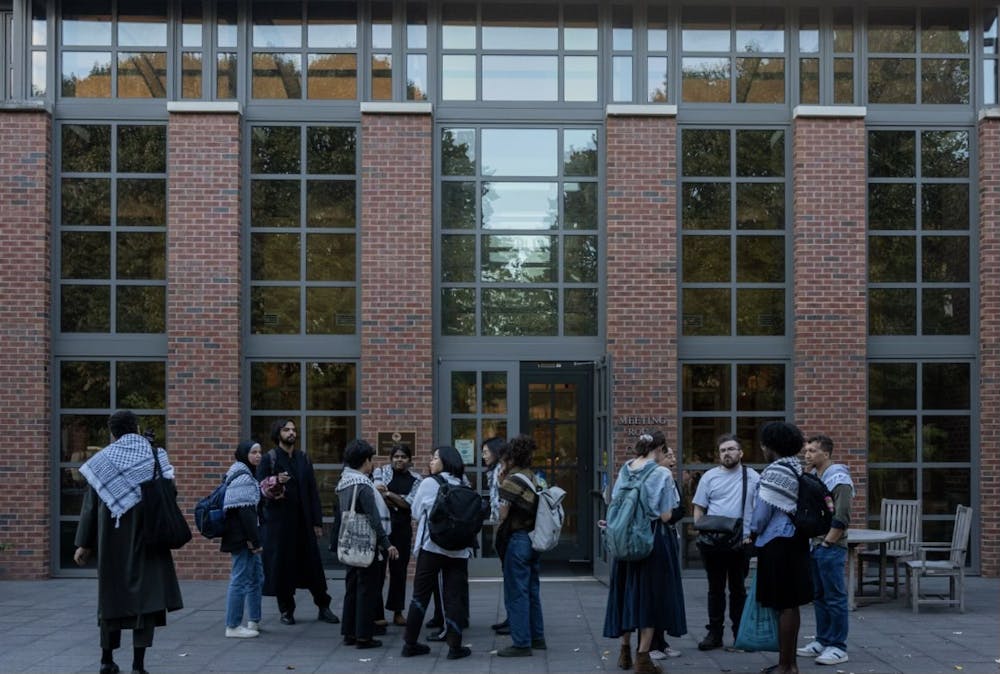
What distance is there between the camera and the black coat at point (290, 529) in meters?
10.7

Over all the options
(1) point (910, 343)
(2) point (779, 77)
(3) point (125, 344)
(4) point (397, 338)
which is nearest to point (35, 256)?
(3) point (125, 344)

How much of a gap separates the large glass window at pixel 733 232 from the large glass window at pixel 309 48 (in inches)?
158

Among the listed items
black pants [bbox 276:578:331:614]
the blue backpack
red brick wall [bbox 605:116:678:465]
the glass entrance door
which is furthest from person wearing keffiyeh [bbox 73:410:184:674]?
red brick wall [bbox 605:116:678:465]

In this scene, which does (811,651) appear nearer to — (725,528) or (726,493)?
(725,528)

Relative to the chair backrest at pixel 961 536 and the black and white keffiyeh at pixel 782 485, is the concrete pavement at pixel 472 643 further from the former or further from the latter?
the black and white keffiyeh at pixel 782 485

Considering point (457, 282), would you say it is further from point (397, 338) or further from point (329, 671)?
point (329, 671)

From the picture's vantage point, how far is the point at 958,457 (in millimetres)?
13953

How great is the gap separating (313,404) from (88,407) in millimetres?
2579

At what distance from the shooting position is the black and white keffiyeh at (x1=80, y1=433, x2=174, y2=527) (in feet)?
28.0

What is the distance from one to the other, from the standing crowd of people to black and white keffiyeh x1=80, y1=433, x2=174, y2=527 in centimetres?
1

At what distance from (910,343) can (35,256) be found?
10.1 meters

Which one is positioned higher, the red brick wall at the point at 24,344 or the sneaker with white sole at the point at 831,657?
the red brick wall at the point at 24,344

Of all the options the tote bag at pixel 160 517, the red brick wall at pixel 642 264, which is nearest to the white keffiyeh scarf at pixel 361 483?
the tote bag at pixel 160 517

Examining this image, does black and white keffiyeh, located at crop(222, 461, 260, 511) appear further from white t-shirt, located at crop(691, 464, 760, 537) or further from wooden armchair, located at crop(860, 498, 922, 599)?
wooden armchair, located at crop(860, 498, 922, 599)
